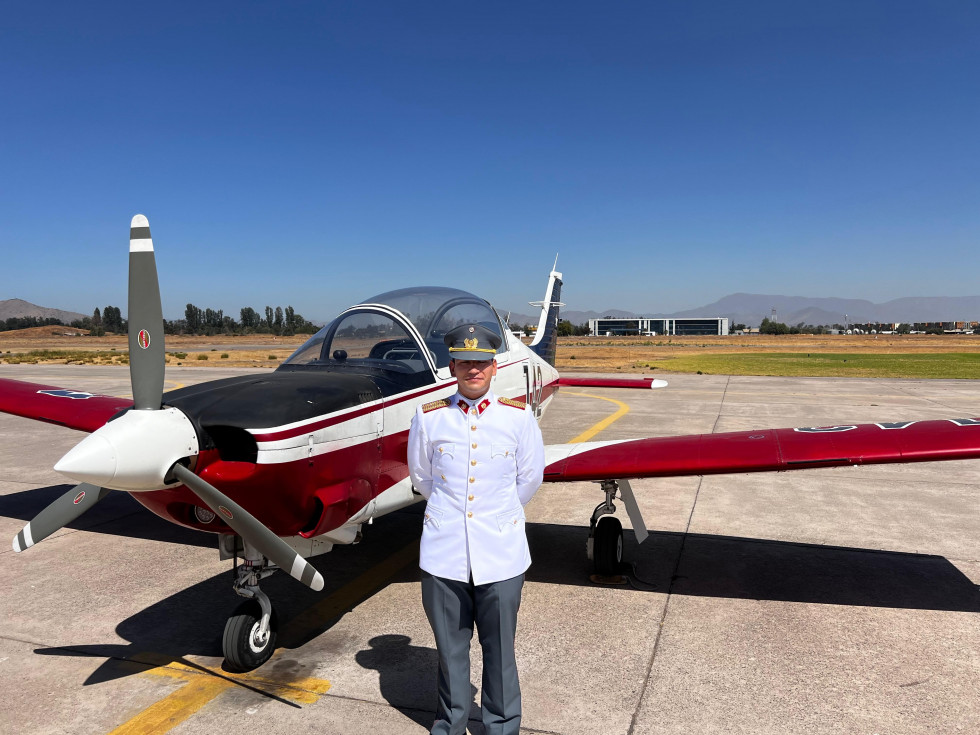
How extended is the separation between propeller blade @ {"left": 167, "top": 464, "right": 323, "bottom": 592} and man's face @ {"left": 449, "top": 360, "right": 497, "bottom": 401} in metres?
1.25

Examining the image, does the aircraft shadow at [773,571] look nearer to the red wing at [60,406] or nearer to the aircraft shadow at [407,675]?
the aircraft shadow at [407,675]

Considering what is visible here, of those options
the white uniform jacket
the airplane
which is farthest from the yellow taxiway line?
the white uniform jacket

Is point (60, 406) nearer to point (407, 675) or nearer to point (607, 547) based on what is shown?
point (407, 675)

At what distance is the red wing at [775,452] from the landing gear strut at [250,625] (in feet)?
7.55

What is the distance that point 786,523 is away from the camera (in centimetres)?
699

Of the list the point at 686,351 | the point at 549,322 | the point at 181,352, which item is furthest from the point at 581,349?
the point at 549,322

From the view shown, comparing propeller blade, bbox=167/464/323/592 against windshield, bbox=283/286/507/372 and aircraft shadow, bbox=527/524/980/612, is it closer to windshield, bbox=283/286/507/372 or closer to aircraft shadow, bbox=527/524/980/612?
windshield, bbox=283/286/507/372

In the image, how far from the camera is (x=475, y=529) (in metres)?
2.75

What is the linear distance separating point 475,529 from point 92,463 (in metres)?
1.73

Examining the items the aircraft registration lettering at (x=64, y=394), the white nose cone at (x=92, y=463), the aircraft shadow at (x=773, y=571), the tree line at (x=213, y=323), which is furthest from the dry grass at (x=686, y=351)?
the tree line at (x=213, y=323)

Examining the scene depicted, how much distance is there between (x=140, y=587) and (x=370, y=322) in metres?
2.80

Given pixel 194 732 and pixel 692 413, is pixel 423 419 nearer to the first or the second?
pixel 194 732

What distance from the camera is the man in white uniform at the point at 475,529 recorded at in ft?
9.03

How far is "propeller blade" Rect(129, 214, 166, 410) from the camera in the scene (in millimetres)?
3359
